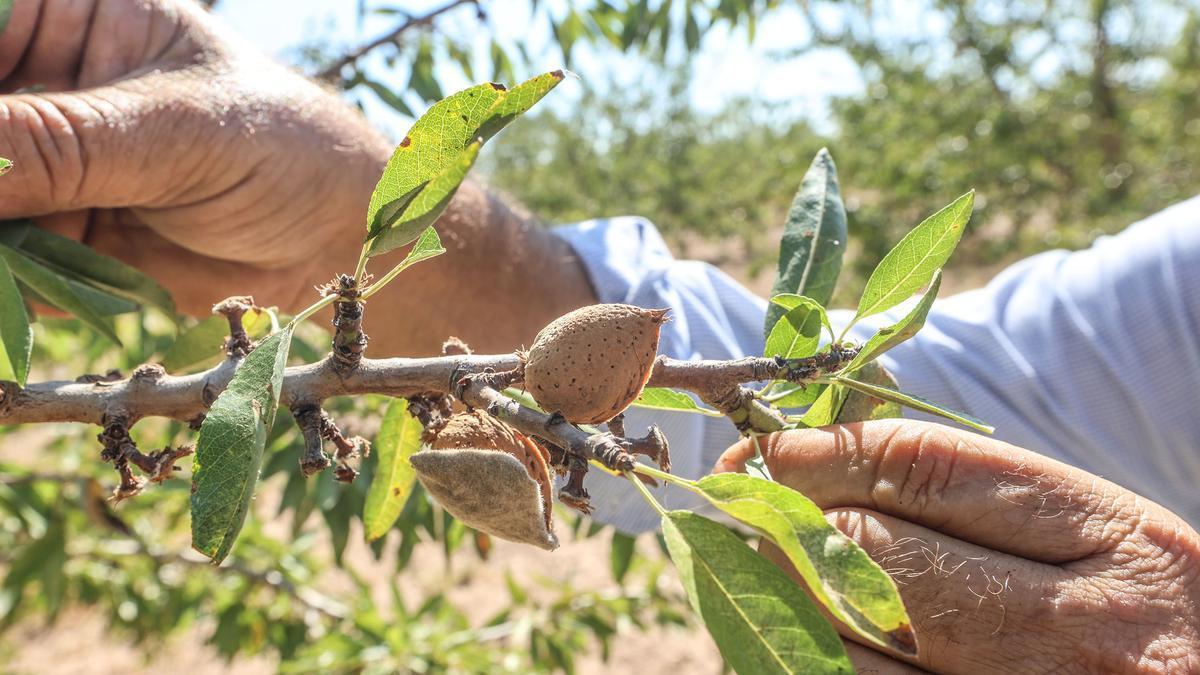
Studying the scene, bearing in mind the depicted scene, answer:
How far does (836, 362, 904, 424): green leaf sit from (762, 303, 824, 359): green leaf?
73 mm

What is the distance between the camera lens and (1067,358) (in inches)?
74.9

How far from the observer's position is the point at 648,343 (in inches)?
29.3

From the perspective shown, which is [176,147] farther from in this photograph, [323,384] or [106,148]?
[323,384]

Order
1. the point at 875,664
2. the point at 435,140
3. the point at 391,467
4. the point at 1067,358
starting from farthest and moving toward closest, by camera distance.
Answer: the point at 1067,358 → the point at 391,467 → the point at 875,664 → the point at 435,140

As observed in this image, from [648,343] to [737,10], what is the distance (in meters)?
1.87

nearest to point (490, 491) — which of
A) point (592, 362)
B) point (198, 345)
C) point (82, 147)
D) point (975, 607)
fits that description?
point (592, 362)

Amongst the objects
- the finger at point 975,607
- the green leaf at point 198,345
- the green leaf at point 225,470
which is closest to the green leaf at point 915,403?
the finger at point 975,607

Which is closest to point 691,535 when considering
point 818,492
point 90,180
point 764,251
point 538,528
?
point 538,528

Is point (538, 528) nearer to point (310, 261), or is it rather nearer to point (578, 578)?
point (310, 261)

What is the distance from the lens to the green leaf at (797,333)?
0.86 m

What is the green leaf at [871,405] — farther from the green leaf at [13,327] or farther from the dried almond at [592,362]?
the green leaf at [13,327]

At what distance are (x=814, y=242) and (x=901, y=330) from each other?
11.4 inches

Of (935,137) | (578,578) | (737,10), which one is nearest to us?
(737,10)

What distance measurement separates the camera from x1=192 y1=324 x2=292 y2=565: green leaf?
0.64m
